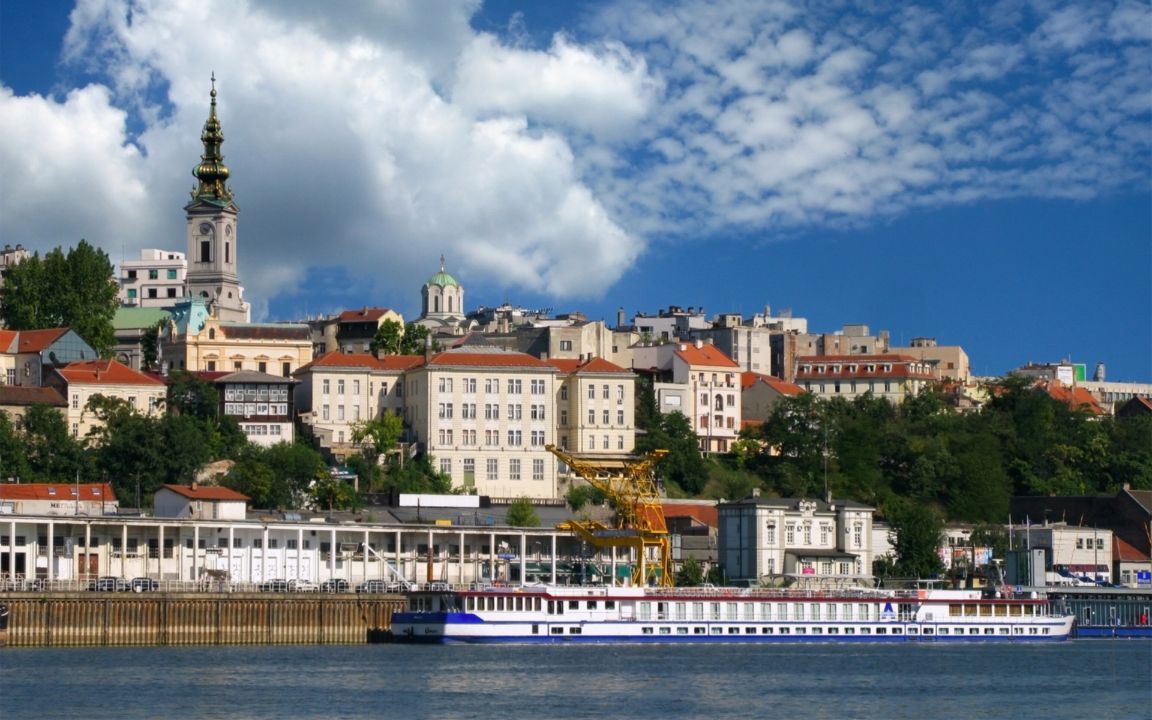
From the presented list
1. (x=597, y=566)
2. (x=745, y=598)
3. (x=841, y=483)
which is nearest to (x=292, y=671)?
(x=745, y=598)

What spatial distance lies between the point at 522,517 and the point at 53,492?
2328cm

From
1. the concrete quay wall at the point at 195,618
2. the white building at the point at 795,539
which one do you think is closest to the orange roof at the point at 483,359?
the white building at the point at 795,539

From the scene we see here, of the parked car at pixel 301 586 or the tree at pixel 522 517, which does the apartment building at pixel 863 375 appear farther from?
the parked car at pixel 301 586

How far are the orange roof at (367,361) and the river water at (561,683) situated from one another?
43259 millimetres

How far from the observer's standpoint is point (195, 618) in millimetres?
90062

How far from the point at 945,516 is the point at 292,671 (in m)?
59.0

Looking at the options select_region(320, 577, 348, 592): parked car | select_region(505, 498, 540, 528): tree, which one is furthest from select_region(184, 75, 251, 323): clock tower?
select_region(320, 577, 348, 592): parked car

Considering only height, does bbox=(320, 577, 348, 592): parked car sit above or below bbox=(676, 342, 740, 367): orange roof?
below

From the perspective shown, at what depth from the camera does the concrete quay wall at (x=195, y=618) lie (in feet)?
284

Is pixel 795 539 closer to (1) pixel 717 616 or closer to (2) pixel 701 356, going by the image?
(1) pixel 717 616

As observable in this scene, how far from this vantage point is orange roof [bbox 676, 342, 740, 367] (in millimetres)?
145875

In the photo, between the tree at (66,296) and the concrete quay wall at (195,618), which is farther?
the tree at (66,296)

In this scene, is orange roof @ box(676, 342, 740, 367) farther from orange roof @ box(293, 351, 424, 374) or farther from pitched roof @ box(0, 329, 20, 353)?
pitched roof @ box(0, 329, 20, 353)

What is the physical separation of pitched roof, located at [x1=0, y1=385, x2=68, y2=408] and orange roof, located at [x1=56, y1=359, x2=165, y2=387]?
125 cm
